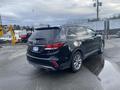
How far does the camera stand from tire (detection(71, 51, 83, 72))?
20.0ft

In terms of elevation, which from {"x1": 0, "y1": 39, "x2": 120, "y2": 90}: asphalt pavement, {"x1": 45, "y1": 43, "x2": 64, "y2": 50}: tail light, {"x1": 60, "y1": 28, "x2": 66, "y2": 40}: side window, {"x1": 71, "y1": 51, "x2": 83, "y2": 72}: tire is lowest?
{"x1": 0, "y1": 39, "x2": 120, "y2": 90}: asphalt pavement

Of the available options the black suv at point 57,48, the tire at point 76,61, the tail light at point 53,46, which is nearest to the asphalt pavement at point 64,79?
the tire at point 76,61

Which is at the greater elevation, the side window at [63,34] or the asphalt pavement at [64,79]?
the side window at [63,34]

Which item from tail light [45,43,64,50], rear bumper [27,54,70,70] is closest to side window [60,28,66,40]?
tail light [45,43,64,50]

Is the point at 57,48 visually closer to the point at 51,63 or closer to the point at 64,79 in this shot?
the point at 51,63

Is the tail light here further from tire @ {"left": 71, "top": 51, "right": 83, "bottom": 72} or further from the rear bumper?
tire @ {"left": 71, "top": 51, "right": 83, "bottom": 72}

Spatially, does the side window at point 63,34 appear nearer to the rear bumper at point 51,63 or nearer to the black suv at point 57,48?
the black suv at point 57,48

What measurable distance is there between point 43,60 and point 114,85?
8.01 feet

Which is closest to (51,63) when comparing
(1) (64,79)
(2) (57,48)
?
(2) (57,48)

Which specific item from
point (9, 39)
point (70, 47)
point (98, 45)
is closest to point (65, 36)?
point (70, 47)

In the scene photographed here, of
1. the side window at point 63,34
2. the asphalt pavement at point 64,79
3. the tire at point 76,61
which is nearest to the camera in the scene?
the asphalt pavement at point 64,79

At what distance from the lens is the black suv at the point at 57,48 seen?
5.59m

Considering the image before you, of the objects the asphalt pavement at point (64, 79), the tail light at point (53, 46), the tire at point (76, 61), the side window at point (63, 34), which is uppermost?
the side window at point (63, 34)

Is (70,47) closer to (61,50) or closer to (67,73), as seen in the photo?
(61,50)
